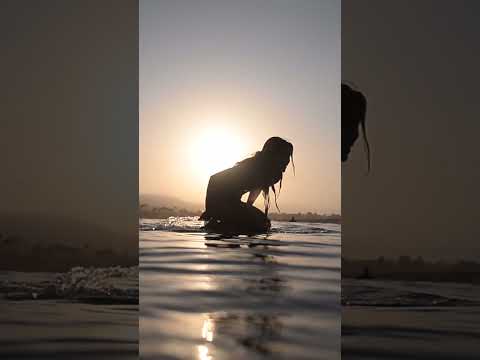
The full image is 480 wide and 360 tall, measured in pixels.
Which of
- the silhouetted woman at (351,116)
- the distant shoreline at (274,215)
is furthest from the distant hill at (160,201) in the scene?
the silhouetted woman at (351,116)

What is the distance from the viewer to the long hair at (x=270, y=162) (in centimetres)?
292

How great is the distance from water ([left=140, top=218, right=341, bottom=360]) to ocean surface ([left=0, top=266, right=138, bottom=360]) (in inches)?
8.1

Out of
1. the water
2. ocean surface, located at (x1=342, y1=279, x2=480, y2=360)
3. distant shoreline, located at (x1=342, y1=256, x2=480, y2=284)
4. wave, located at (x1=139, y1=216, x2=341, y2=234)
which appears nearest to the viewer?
ocean surface, located at (x1=342, y1=279, x2=480, y2=360)

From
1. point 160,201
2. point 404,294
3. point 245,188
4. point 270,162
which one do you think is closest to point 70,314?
point 160,201

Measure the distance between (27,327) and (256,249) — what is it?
123 cm

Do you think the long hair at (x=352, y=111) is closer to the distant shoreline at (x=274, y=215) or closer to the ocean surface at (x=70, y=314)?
the distant shoreline at (x=274, y=215)

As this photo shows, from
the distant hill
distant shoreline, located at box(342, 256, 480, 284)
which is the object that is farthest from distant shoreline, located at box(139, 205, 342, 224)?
distant shoreline, located at box(342, 256, 480, 284)

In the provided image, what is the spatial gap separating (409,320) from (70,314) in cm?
158

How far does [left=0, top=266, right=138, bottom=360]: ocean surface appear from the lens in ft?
7.62

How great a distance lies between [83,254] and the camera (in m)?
2.48

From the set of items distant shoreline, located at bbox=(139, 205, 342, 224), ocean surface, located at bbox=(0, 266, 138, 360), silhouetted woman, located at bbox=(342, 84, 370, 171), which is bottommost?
ocean surface, located at bbox=(0, 266, 138, 360)

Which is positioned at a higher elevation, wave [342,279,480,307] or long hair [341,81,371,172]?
long hair [341,81,371,172]

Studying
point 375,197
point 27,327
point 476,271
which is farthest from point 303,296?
point 27,327

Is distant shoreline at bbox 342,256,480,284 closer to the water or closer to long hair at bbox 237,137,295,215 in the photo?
the water
